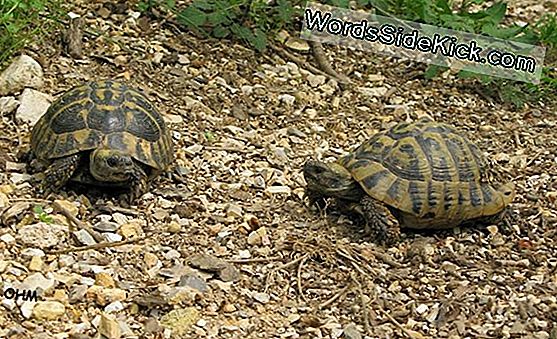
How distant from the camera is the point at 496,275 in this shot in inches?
170

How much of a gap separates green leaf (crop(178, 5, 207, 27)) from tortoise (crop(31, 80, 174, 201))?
1707mm

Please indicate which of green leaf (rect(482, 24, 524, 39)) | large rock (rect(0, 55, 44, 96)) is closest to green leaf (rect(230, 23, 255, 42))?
large rock (rect(0, 55, 44, 96))

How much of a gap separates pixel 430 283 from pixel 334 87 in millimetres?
2524

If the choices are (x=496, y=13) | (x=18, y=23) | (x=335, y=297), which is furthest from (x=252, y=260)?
(x=496, y=13)

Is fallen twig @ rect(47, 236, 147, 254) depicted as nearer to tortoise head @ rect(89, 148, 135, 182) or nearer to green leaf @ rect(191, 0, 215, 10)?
tortoise head @ rect(89, 148, 135, 182)

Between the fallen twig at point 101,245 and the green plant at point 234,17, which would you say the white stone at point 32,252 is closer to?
the fallen twig at point 101,245

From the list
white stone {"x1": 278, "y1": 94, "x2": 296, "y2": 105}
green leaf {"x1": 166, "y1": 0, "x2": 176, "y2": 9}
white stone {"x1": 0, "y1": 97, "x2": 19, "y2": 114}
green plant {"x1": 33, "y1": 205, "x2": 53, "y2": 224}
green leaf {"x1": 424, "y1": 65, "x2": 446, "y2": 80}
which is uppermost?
green leaf {"x1": 166, "y1": 0, "x2": 176, "y2": 9}

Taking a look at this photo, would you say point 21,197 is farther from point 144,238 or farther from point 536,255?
A: point 536,255

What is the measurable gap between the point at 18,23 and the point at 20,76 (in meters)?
0.37

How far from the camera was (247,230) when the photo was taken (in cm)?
461

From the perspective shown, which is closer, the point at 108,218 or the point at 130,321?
the point at 130,321

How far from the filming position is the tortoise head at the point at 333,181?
466cm

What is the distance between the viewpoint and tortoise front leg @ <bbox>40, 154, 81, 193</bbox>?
4586 millimetres

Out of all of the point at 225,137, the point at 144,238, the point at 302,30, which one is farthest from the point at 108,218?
the point at 302,30
